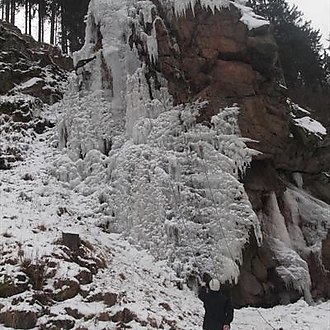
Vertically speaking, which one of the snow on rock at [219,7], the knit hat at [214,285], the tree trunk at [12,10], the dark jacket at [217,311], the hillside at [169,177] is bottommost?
the dark jacket at [217,311]

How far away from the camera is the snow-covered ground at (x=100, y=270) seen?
826cm

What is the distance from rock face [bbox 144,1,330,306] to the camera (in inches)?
520

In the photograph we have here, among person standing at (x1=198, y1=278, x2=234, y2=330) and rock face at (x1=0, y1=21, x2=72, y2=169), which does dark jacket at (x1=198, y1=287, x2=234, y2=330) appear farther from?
rock face at (x1=0, y1=21, x2=72, y2=169)

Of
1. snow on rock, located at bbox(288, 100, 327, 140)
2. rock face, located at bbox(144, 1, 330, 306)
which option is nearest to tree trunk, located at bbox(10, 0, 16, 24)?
rock face, located at bbox(144, 1, 330, 306)

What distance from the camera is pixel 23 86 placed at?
1766cm

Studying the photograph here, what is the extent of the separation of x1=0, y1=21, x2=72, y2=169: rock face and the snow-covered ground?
6.52ft

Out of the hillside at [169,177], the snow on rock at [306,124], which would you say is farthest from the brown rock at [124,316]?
the snow on rock at [306,124]

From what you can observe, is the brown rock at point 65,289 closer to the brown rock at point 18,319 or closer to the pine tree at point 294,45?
the brown rock at point 18,319

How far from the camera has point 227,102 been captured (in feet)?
43.5

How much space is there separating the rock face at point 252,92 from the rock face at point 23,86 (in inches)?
186

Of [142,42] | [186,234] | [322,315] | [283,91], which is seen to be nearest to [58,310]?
[186,234]

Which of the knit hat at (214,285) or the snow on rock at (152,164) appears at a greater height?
the snow on rock at (152,164)

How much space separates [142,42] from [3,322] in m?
9.68

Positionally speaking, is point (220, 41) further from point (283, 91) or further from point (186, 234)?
point (186, 234)
